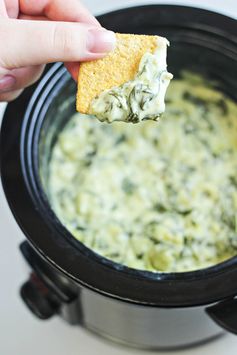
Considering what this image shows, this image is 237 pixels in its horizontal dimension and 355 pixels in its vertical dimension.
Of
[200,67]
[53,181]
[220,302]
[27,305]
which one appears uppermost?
[200,67]

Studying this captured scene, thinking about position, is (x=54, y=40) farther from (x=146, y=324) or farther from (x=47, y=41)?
(x=146, y=324)

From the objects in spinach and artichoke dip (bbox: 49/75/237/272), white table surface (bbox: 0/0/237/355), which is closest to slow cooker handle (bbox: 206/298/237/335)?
spinach and artichoke dip (bbox: 49/75/237/272)

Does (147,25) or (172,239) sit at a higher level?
(147,25)

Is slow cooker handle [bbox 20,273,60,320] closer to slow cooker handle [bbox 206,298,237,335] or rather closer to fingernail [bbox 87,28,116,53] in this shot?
slow cooker handle [bbox 206,298,237,335]

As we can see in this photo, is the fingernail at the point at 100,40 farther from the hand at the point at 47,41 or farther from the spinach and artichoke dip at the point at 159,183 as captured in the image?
the spinach and artichoke dip at the point at 159,183

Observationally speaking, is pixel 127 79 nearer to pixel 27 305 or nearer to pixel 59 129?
pixel 59 129

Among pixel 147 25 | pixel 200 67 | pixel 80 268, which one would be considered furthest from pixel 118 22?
pixel 80 268
